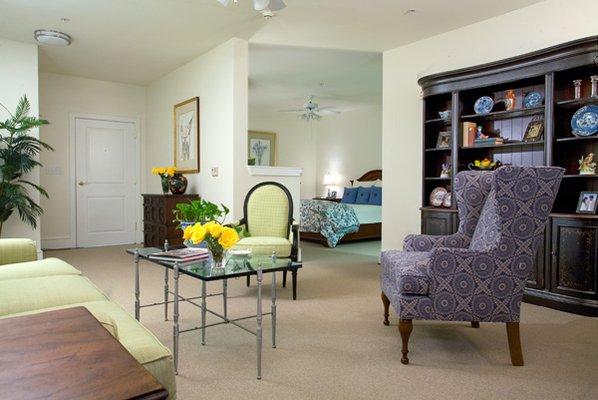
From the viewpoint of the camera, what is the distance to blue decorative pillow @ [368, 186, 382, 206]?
7.81 meters

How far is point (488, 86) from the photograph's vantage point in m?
3.93

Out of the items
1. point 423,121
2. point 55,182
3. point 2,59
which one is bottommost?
point 55,182

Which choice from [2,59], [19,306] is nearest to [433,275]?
[19,306]

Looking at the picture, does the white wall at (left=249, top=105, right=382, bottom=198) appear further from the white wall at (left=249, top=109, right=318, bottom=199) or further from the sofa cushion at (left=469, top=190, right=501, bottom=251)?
the sofa cushion at (left=469, top=190, right=501, bottom=251)

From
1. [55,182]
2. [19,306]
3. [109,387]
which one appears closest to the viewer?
[109,387]

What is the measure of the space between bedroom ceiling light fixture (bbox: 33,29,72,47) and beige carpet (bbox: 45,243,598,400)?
9.80 feet

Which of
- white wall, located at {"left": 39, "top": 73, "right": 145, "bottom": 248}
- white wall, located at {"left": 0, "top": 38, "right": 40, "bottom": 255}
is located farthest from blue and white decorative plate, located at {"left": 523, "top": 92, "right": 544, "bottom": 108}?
white wall, located at {"left": 39, "top": 73, "right": 145, "bottom": 248}

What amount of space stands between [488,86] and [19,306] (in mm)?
3896

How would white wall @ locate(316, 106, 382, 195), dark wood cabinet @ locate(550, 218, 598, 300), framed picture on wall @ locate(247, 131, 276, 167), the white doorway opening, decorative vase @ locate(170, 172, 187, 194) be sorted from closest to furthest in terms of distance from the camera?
dark wood cabinet @ locate(550, 218, 598, 300)
decorative vase @ locate(170, 172, 187, 194)
the white doorway opening
white wall @ locate(316, 106, 382, 195)
framed picture on wall @ locate(247, 131, 276, 167)

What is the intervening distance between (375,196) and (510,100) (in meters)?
4.10

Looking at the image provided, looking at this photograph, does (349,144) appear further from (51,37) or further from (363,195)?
(51,37)

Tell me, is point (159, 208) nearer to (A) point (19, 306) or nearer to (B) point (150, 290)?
(B) point (150, 290)

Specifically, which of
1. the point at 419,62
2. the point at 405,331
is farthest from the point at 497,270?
the point at 419,62

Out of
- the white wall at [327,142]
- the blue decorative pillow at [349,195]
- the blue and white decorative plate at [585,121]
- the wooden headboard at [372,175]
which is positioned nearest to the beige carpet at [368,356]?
the blue and white decorative plate at [585,121]
